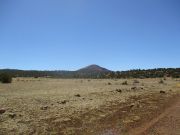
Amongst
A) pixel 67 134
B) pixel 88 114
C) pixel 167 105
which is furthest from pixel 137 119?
pixel 167 105

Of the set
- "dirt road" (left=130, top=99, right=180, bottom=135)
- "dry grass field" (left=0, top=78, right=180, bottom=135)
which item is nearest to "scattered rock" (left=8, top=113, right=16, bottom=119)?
"dry grass field" (left=0, top=78, right=180, bottom=135)

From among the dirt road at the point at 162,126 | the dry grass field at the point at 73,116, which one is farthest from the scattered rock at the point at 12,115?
the dirt road at the point at 162,126

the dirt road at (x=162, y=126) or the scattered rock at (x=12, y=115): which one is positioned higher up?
the scattered rock at (x=12, y=115)

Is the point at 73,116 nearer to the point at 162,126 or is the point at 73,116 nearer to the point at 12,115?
the point at 12,115

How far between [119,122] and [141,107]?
5104 millimetres

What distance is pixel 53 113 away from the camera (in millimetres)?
16078

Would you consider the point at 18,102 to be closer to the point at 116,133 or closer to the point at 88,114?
A: the point at 88,114

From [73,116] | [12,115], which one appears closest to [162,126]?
[73,116]

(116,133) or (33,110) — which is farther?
(33,110)

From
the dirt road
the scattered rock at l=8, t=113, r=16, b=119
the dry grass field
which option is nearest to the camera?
the dirt road

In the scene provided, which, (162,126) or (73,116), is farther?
(73,116)

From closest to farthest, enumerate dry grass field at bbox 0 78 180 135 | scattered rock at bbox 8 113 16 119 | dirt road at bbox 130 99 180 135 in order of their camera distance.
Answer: dirt road at bbox 130 99 180 135 < dry grass field at bbox 0 78 180 135 < scattered rock at bbox 8 113 16 119

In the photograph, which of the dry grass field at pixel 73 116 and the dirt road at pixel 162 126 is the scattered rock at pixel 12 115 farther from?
the dirt road at pixel 162 126

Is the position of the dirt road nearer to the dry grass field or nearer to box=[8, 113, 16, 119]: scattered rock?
the dry grass field
